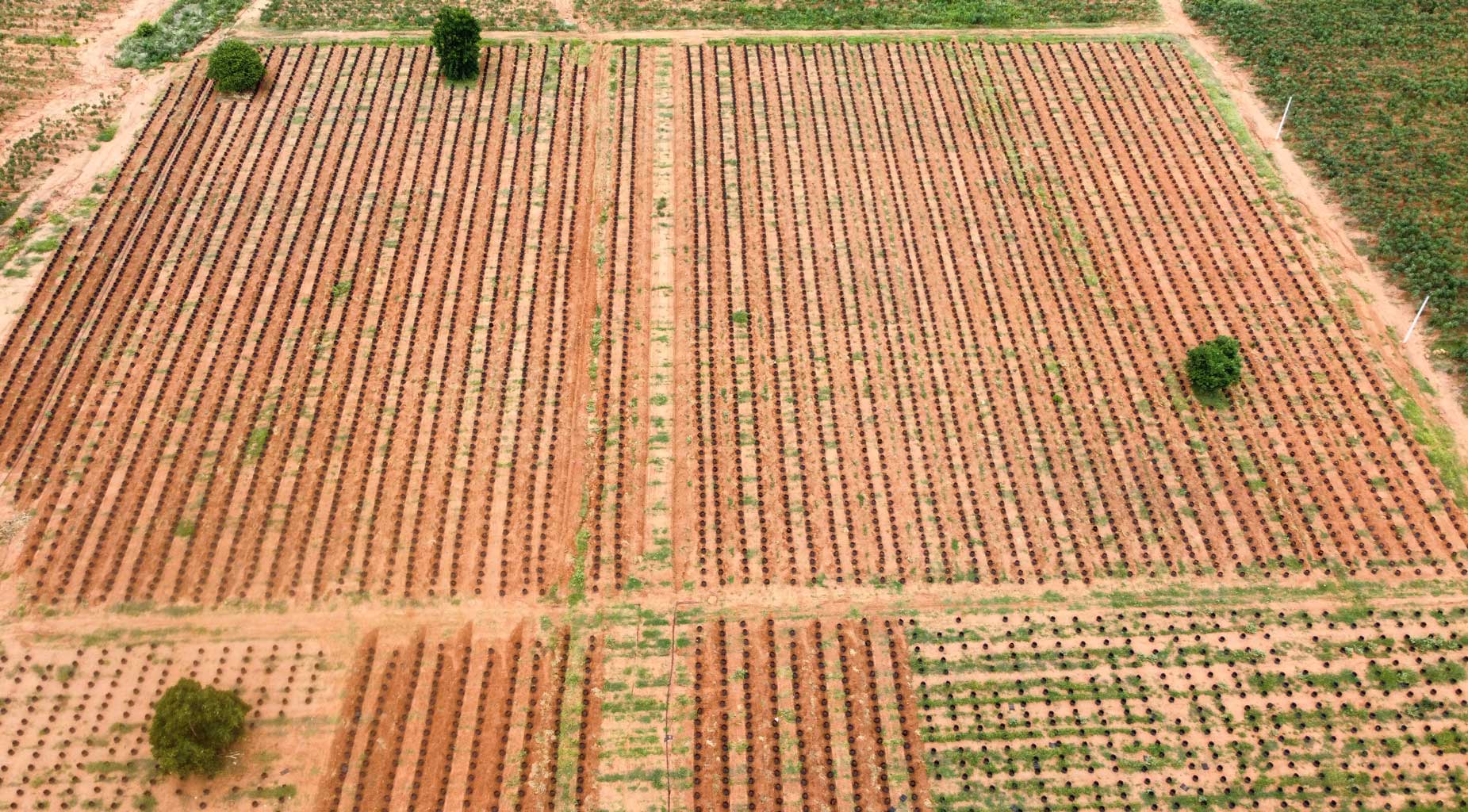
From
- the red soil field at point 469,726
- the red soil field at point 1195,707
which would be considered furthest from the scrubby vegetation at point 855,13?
the red soil field at point 469,726

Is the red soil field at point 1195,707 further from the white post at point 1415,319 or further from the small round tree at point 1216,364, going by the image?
the white post at point 1415,319

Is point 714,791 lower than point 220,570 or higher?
lower

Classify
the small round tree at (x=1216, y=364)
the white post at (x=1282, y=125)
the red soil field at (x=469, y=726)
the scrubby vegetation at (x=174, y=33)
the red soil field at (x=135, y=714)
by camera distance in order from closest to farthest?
the red soil field at (x=135, y=714)
the red soil field at (x=469, y=726)
the small round tree at (x=1216, y=364)
the white post at (x=1282, y=125)
the scrubby vegetation at (x=174, y=33)

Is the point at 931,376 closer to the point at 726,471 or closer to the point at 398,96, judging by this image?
the point at 726,471

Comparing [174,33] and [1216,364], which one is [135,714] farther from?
[174,33]

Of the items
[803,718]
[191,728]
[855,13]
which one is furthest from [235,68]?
[803,718]

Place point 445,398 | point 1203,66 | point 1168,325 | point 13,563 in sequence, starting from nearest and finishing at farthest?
point 13,563 < point 445,398 < point 1168,325 < point 1203,66

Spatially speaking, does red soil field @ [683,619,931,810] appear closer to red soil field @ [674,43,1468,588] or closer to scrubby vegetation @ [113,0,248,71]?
red soil field @ [674,43,1468,588]

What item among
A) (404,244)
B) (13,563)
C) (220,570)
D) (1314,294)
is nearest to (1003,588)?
(1314,294)
